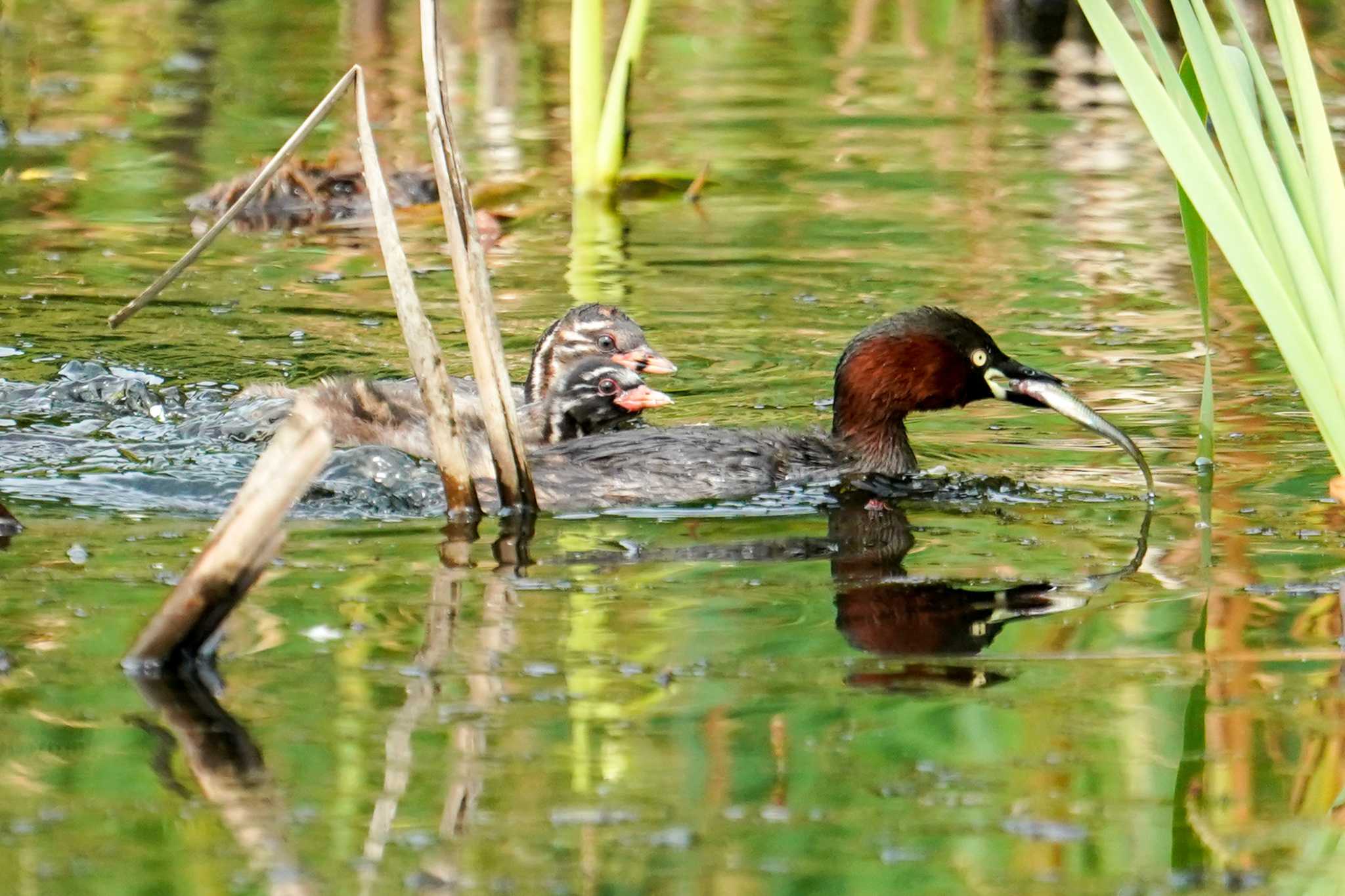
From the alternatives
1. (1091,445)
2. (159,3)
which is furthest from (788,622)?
(159,3)

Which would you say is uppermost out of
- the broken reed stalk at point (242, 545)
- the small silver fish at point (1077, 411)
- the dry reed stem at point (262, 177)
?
the dry reed stem at point (262, 177)

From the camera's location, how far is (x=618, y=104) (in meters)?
10.8

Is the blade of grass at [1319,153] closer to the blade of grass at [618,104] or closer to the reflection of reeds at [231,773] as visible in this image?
the reflection of reeds at [231,773]

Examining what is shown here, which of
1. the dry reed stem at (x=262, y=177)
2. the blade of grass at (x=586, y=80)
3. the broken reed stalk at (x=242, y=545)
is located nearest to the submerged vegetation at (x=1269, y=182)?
the dry reed stem at (x=262, y=177)

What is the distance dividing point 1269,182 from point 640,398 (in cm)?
310

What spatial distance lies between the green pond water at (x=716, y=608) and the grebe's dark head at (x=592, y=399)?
0.60 m

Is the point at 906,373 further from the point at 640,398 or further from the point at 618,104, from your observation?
the point at 618,104

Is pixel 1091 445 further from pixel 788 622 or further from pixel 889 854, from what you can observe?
pixel 889 854

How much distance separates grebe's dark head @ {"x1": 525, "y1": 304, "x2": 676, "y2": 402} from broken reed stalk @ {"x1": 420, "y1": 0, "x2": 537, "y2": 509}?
1.98m

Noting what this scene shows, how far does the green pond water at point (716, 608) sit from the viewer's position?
378 centimetres

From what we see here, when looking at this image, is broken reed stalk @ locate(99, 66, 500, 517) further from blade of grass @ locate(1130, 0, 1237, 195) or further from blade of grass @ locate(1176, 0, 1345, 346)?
blade of grass @ locate(1176, 0, 1345, 346)

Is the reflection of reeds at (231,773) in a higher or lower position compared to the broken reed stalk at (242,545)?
lower

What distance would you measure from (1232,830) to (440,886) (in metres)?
1.42

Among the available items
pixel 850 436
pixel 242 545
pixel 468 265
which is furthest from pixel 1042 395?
pixel 242 545
